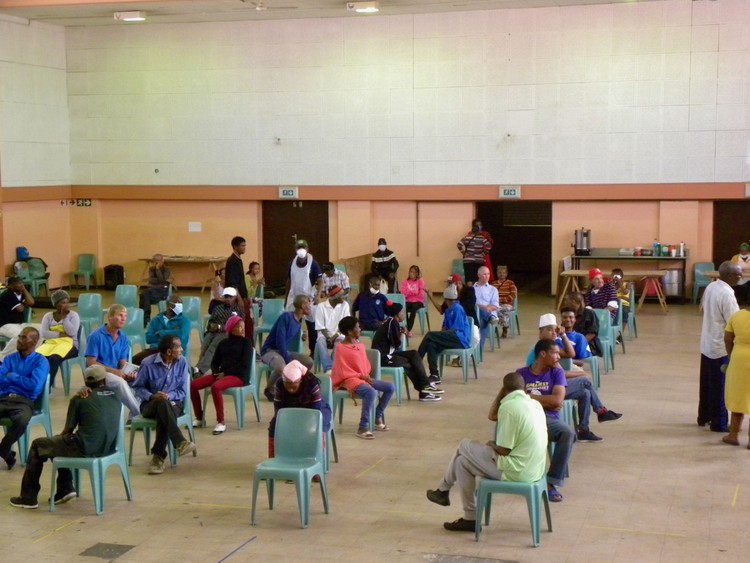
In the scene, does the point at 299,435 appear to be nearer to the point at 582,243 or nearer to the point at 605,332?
the point at 605,332

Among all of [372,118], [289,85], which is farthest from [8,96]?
[372,118]

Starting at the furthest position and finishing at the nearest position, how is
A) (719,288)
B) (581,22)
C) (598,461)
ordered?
(581,22), (719,288), (598,461)

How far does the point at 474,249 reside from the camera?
750 inches

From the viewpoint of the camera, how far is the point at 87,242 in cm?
2200

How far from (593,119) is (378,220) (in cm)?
462

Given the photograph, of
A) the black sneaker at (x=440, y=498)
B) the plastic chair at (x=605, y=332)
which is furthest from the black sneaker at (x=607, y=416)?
the black sneaker at (x=440, y=498)

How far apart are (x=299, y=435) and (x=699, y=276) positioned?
12854 mm

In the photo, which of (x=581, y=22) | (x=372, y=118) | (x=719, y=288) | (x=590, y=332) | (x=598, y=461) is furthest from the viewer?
(x=372, y=118)

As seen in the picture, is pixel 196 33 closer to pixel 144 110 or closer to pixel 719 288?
pixel 144 110

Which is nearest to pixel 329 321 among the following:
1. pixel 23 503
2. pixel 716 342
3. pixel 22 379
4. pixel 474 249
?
pixel 22 379

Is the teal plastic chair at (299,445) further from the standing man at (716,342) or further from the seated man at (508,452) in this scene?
the standing man at (716,342)

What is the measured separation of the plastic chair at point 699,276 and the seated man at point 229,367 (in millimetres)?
11166

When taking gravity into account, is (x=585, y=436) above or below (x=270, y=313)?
below

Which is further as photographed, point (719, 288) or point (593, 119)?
point (593, 119)
